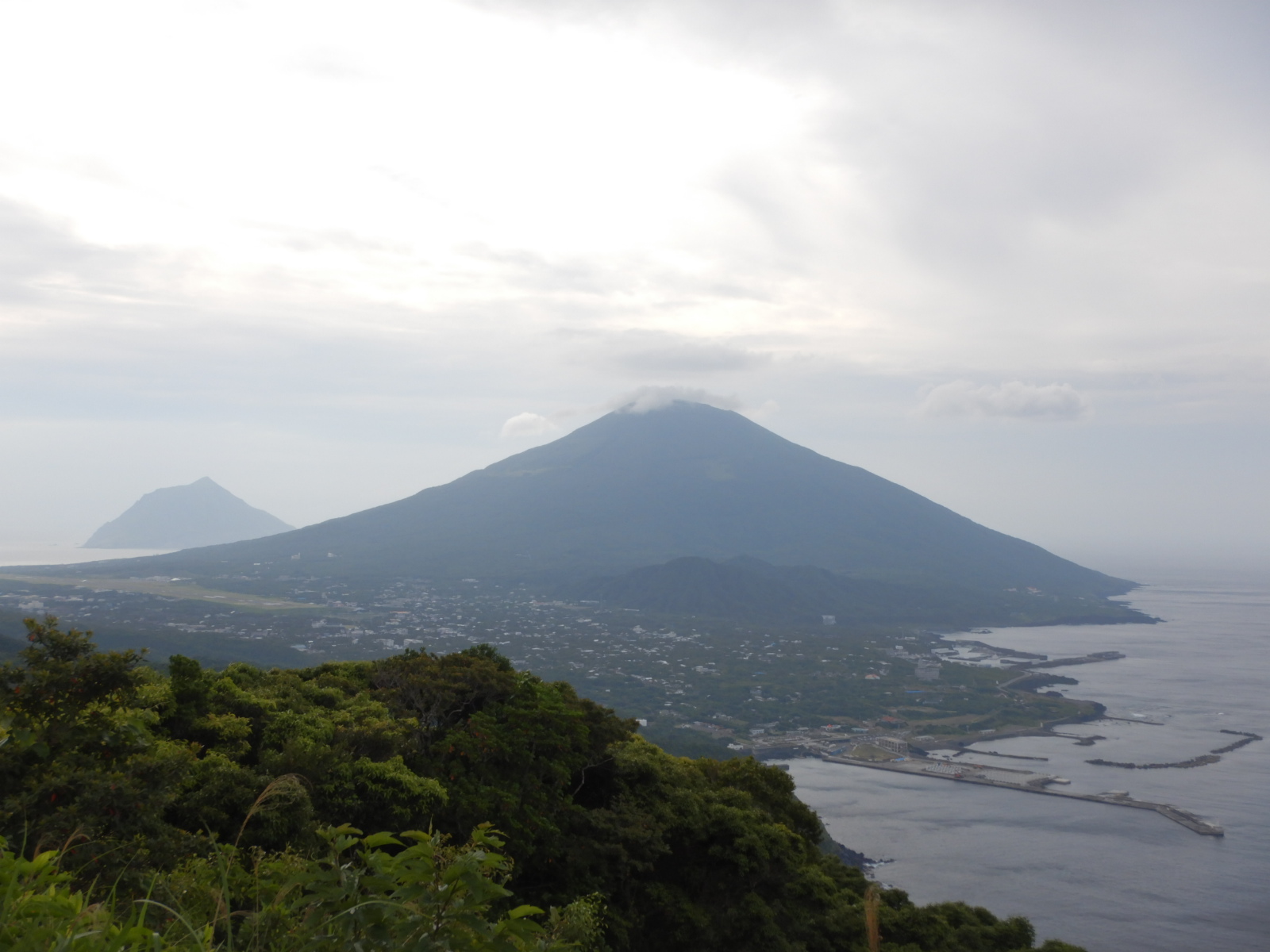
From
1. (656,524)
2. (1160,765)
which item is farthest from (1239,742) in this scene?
(656,524)

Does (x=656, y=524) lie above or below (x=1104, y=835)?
above

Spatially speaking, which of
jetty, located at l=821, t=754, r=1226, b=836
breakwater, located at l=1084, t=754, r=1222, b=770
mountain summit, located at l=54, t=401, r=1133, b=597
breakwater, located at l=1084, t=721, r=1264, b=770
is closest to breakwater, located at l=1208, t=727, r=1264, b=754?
breakwater, located at l=1084, t=721, r=1264, b=770

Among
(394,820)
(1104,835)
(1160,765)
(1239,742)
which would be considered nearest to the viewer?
(394,820)

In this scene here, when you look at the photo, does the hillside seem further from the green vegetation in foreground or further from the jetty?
the green vegetation in foreground

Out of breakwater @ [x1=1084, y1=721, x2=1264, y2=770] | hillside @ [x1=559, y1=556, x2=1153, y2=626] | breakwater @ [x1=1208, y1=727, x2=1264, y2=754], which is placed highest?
hillside @ [x1=559, y1=556, x2=1153, y2=626]

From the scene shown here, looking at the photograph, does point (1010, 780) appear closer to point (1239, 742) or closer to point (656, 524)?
point (1239, 742)

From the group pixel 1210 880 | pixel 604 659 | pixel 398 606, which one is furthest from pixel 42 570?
pixel 1210 880

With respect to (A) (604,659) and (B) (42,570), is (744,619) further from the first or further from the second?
(B) (42,570)

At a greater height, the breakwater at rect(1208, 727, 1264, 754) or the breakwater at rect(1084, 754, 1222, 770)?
the breakwater at rect(1208, 727, 1264, 754)
